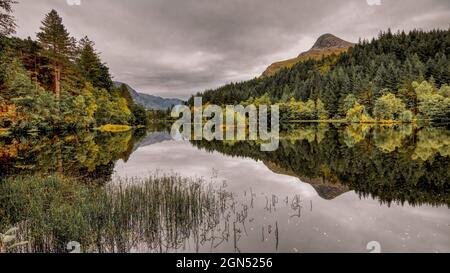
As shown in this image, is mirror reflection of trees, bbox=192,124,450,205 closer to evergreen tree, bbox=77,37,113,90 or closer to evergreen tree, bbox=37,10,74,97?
evergreen tree, bbox=37,10,74,97

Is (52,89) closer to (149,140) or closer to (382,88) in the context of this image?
(149,140)

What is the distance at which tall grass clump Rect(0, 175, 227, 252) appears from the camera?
8.43 metres

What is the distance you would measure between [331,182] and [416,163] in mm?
8347

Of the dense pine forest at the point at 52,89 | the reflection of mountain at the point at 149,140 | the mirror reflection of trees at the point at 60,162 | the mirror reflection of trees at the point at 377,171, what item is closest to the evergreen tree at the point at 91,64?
the dense pine forest at the point at 52,89

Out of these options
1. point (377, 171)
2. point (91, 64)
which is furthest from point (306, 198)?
point (91, 64)

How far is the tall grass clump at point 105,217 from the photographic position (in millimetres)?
8430

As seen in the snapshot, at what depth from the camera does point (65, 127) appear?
57094mm

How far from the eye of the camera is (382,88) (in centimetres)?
9500

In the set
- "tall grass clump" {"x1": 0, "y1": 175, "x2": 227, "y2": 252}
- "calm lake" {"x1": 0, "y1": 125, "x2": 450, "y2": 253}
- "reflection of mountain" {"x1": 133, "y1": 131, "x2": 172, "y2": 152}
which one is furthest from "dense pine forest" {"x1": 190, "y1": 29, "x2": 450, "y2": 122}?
"tall grass clump" {"x1": 0, "y1": 175, "x2": 227, "y2": 252}

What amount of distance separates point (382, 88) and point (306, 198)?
95.4 m

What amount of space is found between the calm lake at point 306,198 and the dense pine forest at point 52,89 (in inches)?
947

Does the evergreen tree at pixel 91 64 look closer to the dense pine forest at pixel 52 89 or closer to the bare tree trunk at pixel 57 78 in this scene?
the dense pine forest at pixel 52 89
